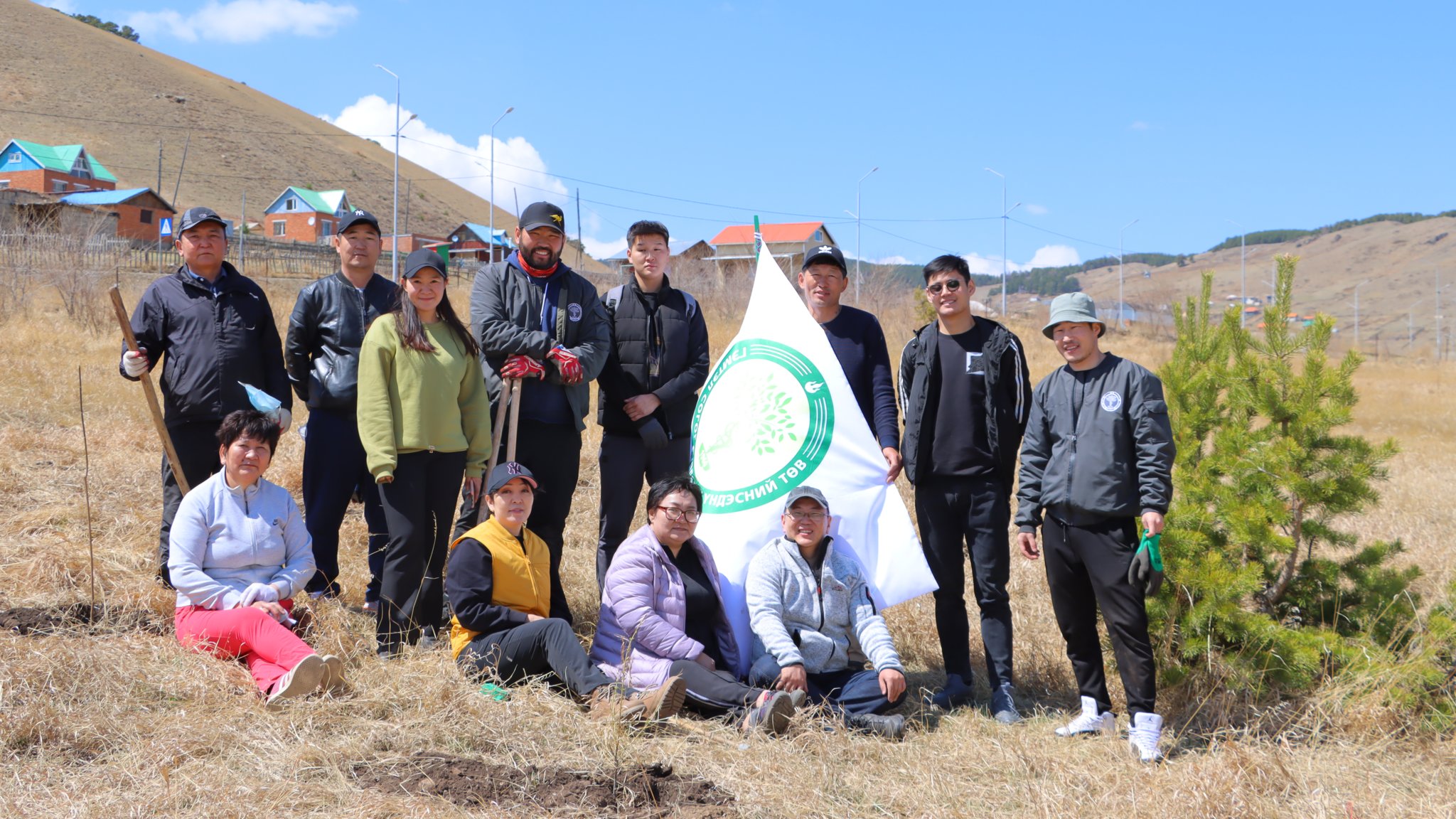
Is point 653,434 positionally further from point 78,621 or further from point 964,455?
point 78,621

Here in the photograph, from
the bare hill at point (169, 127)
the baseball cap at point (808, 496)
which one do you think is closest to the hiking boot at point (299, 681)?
the baseball cap at point (808, 496)

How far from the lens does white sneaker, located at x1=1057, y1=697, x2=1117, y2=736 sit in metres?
4.45

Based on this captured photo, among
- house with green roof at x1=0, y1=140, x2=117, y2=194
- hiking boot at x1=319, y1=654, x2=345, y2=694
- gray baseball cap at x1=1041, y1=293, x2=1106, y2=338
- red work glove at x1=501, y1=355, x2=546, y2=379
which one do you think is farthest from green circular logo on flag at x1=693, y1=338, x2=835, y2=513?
house with green roof at x1=0, y1=140, x2=117, y2=194

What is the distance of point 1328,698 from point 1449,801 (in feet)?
3.63

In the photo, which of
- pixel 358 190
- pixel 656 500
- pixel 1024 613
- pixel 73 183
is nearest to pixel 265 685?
pixel 656 500

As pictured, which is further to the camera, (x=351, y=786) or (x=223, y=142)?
(x=223, y=142)

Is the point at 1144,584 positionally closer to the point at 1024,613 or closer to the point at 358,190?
the point at 1024,613

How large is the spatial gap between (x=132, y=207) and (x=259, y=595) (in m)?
52.2

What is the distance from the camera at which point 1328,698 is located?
466cm

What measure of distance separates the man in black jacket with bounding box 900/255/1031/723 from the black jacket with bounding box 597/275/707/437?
3.97ft

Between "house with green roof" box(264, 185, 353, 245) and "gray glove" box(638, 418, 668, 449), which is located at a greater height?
"house with green roof" box(264, 185, 353, 245)

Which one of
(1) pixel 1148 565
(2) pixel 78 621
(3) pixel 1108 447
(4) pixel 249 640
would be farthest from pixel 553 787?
(2) pixel 78 621

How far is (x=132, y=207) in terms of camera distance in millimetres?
48688

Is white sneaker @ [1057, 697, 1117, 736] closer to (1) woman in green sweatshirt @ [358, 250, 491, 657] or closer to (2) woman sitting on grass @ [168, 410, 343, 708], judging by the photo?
(1) woman in green sweatshirt @ [358, 250, 491, 657]
